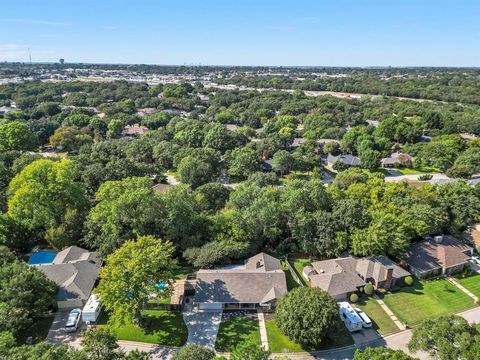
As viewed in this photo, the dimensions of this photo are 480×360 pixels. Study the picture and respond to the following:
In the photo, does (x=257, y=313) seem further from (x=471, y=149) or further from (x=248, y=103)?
(x=248, y=103)

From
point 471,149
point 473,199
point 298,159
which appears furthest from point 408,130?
point 473,199

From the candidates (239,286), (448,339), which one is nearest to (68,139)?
(239,286)

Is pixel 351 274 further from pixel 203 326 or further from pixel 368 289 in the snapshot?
pixel 203 326

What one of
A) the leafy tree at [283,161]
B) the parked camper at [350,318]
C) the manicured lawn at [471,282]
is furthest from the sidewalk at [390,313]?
the leafy tree at [283,161]

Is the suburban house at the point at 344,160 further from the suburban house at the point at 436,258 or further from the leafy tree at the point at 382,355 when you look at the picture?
the leafy tree at the point at 382,355

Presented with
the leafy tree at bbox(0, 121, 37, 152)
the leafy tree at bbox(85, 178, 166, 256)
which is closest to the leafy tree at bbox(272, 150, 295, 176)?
the leafy tree at bbox(85, 178, 166, 256)
